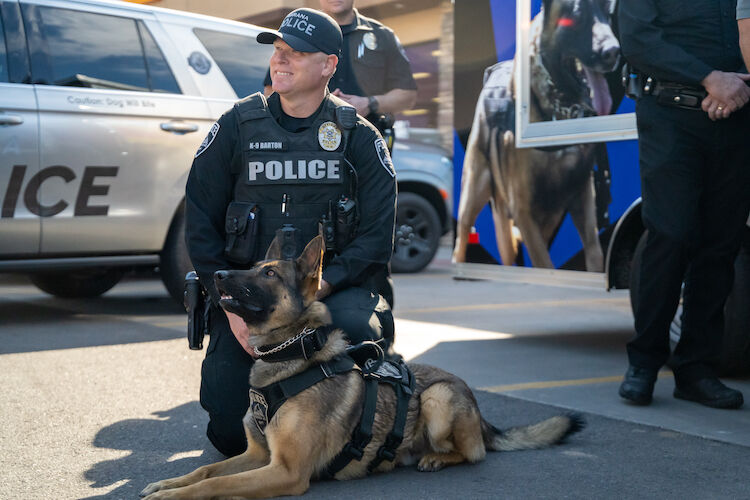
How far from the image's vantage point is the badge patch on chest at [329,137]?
11.7 feet

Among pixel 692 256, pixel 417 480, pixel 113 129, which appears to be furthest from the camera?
pixel 113 129

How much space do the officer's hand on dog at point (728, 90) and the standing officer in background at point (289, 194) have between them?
4.76 ft

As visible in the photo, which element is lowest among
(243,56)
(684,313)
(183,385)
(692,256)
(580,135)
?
(183,385)

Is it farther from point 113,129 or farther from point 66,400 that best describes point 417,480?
point 113,129

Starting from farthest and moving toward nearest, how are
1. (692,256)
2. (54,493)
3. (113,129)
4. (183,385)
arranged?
(113,129) < (183,385) < (692,256) < (54,493)

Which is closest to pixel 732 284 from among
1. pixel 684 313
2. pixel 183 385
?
pixel 684 313

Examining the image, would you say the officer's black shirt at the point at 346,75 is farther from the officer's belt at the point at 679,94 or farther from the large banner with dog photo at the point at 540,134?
the officer's belt at the point at 679,94

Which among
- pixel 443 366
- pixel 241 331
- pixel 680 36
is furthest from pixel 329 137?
pixel 443 366

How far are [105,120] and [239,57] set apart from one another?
1300mm

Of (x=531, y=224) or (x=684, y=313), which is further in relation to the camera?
(x=531, y=224)

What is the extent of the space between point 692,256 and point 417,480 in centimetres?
185

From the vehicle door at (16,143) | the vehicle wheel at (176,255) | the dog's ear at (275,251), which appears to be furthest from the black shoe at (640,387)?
the vehicle door at (16,143)

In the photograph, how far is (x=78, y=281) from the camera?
25.5 ft

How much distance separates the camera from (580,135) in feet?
17.6
